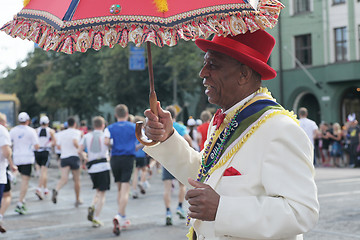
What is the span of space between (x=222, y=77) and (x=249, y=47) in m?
A: 0.19

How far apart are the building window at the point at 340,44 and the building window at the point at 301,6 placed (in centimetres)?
262

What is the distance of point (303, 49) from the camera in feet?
107

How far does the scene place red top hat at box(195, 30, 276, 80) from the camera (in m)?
2.43

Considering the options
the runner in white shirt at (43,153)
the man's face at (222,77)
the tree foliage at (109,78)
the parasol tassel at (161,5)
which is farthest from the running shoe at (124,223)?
the tree foliage at (109,78)

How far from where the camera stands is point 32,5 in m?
2.44

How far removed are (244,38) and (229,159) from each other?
0.57 meters

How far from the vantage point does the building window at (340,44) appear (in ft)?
99.0

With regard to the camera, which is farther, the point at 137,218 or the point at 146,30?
the point at 137,218

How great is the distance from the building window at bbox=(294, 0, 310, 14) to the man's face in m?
31.1

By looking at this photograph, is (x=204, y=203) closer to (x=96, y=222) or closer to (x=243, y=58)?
(x=243, y=58)

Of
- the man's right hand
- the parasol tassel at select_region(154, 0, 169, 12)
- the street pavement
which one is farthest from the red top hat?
the street pavement

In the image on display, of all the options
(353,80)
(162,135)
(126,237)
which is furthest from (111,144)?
(353,80)

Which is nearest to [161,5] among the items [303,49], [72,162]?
[72,162]

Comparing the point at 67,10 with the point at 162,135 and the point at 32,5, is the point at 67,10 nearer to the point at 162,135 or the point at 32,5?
the point at 32,5
